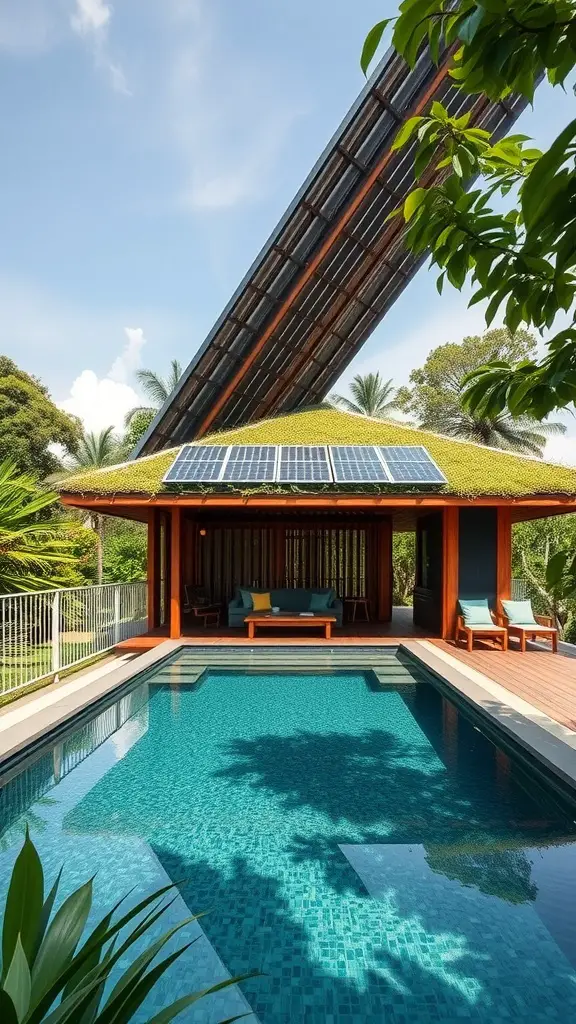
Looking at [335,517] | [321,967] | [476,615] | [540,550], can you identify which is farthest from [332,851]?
[540,550]

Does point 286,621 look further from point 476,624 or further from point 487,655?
point 487,655

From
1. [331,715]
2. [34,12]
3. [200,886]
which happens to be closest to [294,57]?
[34,12]

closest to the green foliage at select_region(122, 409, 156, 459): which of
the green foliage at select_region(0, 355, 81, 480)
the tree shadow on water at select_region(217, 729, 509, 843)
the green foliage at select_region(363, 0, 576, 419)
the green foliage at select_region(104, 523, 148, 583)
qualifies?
the green foliage at select_region(0, 355, 81, 480)

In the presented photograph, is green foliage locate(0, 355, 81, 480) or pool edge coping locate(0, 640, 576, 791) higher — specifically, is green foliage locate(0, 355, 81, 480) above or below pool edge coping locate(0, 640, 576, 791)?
above

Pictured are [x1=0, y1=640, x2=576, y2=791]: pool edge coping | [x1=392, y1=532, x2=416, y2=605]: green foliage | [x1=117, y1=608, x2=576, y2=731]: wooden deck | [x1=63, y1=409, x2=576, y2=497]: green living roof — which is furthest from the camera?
[x1=392, y1=532, x2=416, y2=605]: green foliage

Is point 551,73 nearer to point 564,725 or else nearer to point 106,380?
point 564,725

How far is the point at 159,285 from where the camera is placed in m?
19.1

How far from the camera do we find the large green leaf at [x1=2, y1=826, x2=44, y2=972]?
4.38ft

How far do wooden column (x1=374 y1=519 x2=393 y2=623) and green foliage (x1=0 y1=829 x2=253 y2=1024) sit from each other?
46.6 feet

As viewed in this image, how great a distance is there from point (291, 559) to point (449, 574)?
523 centimetres

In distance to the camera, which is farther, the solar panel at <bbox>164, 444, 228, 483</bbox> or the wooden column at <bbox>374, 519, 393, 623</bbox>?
the wooden column at <bbox>374, 519, 393, 623</bbox>

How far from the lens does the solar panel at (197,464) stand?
10797 mm

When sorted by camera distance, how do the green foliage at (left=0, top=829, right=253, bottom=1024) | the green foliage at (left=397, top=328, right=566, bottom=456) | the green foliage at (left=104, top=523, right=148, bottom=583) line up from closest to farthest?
the green foliage at (left=0, top=829, right=253, bottom=1024)
the green foliage at (left=104, top=523, right=148, bottom=583)
the green foliage at (left=397, top=328, right=566, bottom=456)

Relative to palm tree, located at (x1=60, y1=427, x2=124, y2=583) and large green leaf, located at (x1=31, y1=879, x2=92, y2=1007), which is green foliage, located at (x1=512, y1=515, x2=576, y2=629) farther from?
palm tree, located at (x1=60, y1=427, x2=124, y2=583)
